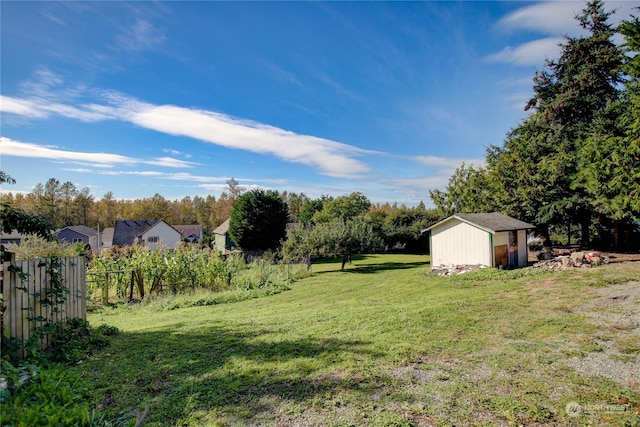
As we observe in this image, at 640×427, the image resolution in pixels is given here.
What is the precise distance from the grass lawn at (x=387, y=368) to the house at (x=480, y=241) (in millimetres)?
7456

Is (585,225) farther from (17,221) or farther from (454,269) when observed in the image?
(17,221)

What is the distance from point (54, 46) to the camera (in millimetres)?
5605

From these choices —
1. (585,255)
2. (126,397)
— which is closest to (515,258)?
(585,255)

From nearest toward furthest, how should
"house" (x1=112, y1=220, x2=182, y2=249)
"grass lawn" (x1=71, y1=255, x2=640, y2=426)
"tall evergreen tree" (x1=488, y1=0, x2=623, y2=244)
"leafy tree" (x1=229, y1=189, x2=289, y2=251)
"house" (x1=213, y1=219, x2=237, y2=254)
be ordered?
"grass lawn" (x1=71, y1=255, x2=640, y2=426) → "tall evergreen tree" (x1=488, y1=0, x2=623, y2=244) → "leafy tree" (x1=229, y1=189, x2=289, y2=251) → "house" (x1=213, y1=219, x2=237, y2=254) → "house" (x1=112, y1=220, x2=182, y2=249)

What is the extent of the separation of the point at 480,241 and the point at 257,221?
61.4 feet

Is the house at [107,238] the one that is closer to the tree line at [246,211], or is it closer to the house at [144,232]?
the house at [144,232]

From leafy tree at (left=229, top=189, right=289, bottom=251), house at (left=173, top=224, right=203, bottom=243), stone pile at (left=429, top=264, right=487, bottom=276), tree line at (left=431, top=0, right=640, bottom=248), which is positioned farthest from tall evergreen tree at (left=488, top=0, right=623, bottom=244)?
house at (left=173, top=224, right=203, bottom=243)

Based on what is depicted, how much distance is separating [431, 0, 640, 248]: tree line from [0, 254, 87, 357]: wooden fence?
63.7 ft

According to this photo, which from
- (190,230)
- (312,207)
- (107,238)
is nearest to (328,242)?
(312,207)

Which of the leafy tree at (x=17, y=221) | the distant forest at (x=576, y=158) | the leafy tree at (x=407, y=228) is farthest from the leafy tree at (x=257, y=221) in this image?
the leafy tree at (x=17, y=221)

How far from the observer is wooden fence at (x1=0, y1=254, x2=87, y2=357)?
4133 mm

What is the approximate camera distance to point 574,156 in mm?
18359

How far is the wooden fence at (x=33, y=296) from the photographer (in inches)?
163

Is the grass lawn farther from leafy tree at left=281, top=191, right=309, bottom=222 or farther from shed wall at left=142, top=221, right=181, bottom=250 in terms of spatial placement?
leafy tree at left=281, top=191, right=309, bottom=222
